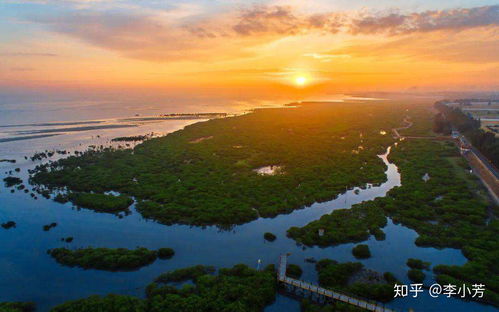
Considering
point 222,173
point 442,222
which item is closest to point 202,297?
point 442,222

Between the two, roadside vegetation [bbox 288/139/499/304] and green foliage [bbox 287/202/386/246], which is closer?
roadside vegetation [bbox 288/139/499/304]

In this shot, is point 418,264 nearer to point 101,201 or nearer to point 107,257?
point 107,257

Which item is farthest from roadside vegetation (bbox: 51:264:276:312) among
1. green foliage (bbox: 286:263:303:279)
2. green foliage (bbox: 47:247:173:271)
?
green foliage (bbox: 47:247:173:271)

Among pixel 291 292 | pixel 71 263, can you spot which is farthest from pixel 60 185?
pixel 291 292

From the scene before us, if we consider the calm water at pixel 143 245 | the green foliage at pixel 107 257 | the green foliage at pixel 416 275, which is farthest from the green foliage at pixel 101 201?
the green foliage at pixel 416 275

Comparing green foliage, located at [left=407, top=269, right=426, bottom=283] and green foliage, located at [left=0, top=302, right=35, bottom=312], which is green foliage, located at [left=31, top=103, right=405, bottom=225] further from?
green foliage, located at [left=407, top=269, right=426, bottom=283]
